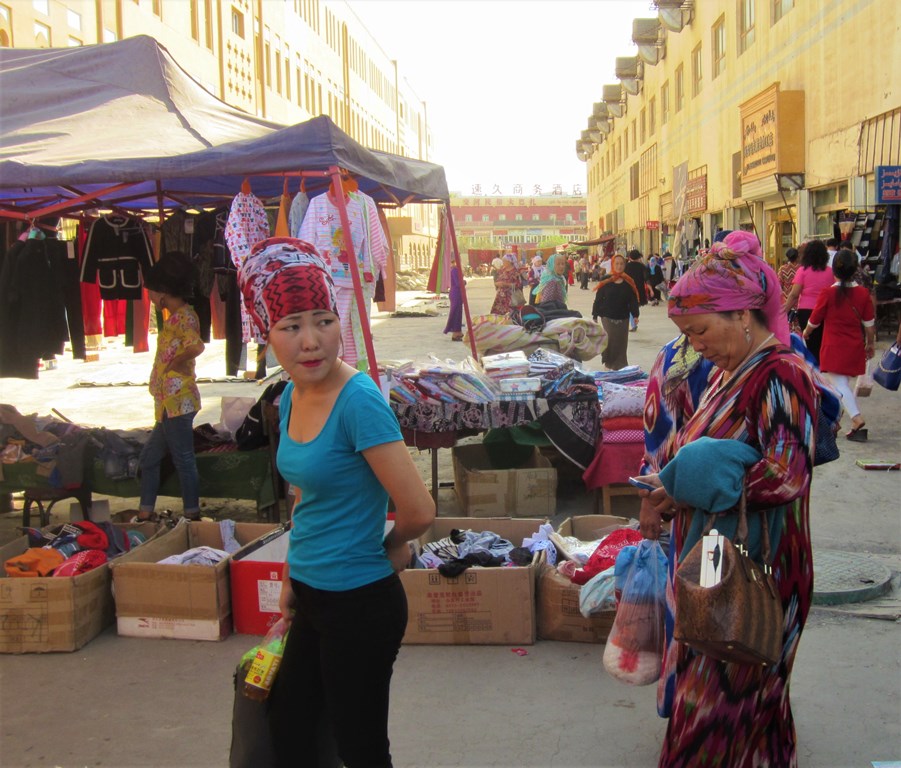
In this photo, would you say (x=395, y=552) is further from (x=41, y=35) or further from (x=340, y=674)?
(x=41, y=35)

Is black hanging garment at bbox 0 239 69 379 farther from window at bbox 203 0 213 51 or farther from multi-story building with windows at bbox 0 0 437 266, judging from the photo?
window at bbox 203 0 213 51

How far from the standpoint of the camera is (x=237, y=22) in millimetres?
31750

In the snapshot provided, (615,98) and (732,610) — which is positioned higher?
(615,98)

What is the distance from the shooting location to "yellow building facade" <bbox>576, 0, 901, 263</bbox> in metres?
15.5

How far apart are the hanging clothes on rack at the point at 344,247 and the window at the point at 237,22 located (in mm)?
27712

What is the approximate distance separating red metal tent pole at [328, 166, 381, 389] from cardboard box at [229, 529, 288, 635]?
5.40ft

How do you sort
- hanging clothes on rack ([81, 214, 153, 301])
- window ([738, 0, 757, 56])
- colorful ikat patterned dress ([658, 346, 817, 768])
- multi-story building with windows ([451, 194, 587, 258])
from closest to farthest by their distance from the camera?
colorful ikat patterned dress ([658, 346, 817, 768])
hanging clothes on rack ([81, 214, 153, 301])
window ([738, 0, 757, 56])
multi-story building with windows ([451, 194, 587, 258])

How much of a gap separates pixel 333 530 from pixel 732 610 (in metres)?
1.02

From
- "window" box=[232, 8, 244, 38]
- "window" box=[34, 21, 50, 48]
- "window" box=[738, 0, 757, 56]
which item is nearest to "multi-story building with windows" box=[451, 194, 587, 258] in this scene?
"window" box=[232, 8, 244, 38]

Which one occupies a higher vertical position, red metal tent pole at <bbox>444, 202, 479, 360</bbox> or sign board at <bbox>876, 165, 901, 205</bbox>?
sign board at <bbox>876, 165, 901, 205</bbox>

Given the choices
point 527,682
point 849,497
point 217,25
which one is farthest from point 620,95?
point 527,682

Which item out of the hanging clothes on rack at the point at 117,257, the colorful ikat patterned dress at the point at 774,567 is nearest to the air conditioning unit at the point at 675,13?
the hanging clothes on rack at the point at 117,257

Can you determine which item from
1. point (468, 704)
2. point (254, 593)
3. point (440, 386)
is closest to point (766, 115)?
point (440, 386)

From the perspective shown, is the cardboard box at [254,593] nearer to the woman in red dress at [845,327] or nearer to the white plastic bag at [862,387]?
the woman in red dress at [845,327]
